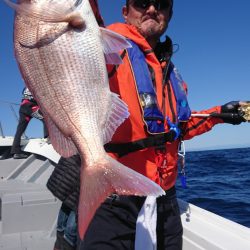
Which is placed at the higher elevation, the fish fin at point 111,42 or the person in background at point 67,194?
the fish fin at point 111,42

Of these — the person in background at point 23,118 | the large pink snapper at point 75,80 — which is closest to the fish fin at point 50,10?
the large pink snapper at point 75,80

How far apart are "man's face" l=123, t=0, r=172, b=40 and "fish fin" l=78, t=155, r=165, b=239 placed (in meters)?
1.54

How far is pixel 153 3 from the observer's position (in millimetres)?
2850

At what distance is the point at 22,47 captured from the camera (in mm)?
1762

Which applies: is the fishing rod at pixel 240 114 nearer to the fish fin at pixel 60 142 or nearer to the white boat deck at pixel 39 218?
the white boat deck at pixel 39 218

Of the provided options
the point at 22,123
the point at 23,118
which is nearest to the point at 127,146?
the point at 23,118

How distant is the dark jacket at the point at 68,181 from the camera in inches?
115

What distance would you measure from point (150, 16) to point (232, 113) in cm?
127

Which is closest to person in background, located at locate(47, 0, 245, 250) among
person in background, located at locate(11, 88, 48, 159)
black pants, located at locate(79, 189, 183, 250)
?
black pants, located at locate(79, 189, 183, 250)

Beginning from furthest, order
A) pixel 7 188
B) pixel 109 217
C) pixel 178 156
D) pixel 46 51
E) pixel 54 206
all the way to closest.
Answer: pixel 7 188 → pixel 54 206 → pixel 178 156 → pixel 109 217 → pixel 46 51

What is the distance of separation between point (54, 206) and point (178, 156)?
2.43 m

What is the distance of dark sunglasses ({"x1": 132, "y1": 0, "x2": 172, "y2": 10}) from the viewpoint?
9.35 ft

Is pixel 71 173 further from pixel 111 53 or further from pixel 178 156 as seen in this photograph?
pixel 111 53

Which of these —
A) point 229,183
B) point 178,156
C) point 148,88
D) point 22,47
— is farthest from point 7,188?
point 229,183
